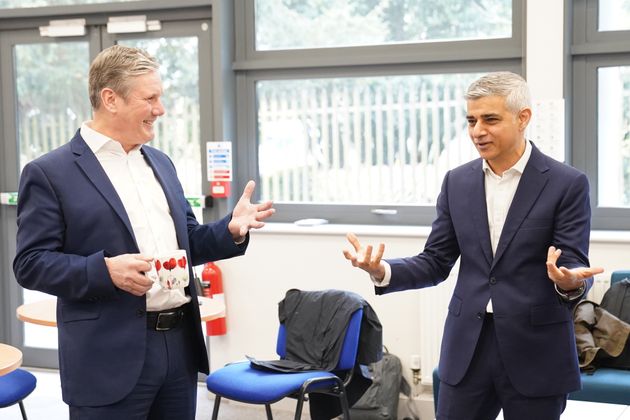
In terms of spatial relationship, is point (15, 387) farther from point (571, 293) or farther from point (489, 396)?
point (571, 293)

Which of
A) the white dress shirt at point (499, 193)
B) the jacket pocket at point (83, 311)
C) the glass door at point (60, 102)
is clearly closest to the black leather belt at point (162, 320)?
the jacket pocket at point (83, 311)

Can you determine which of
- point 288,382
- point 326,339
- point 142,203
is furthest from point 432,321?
point 142,203

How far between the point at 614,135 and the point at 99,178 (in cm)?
306

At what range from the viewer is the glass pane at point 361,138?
4770mm

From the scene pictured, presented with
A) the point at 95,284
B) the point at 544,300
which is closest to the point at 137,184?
the point at 95,284

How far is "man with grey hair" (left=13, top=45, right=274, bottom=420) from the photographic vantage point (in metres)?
2.20

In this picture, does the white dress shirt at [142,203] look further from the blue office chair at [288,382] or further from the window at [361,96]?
the window at [361,96]

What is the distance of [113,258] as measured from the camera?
2.18m

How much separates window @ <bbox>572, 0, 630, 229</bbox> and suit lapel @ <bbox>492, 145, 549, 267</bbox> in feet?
7.29

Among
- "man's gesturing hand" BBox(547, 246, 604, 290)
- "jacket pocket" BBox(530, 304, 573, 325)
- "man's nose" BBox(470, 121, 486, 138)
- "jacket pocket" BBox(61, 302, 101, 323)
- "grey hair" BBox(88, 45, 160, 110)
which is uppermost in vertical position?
"grey hair" BBox(88, 45, 160, 110)

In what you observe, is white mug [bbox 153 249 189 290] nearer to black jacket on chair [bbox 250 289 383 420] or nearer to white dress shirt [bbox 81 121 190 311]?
white dress shirt [bbox 81 121 190 311]

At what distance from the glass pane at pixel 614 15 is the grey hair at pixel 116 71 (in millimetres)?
2889

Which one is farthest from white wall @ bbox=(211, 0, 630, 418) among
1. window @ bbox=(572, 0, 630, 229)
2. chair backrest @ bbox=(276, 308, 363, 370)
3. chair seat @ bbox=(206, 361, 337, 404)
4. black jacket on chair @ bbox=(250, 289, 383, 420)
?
chair seat @ bbox=(206, 361, 337, 404)

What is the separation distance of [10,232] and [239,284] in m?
1.76
